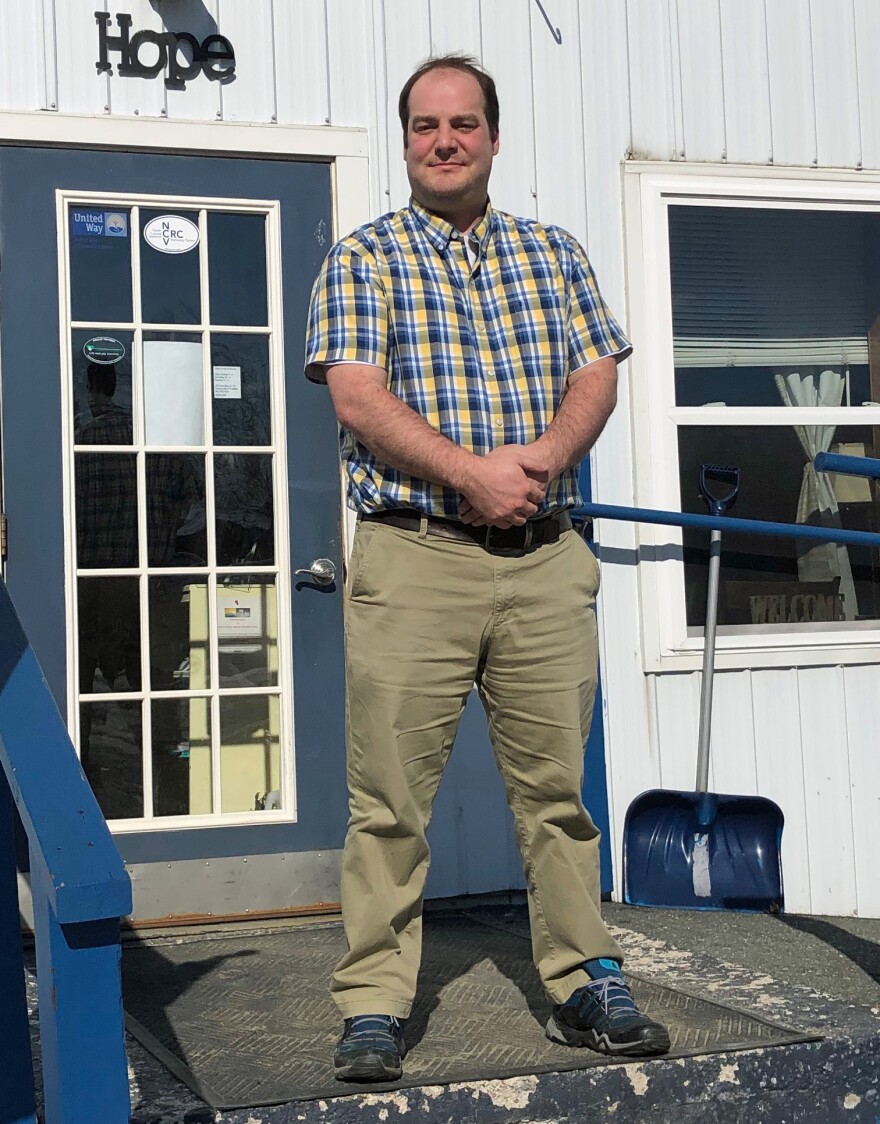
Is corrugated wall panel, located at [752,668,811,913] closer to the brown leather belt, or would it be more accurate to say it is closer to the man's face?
the brown leather belt

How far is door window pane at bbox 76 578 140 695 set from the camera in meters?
4.06

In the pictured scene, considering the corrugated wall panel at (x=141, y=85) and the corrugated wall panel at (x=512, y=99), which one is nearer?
the corrugated wall panel at (x=141, y=85)

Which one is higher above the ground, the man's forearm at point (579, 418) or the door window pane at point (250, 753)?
the man's forearm at point (579, 418)

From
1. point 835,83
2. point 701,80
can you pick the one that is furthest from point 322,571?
point 835,83

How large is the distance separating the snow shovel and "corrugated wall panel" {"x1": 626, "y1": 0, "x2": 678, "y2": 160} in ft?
4.92

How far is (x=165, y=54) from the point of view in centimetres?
414

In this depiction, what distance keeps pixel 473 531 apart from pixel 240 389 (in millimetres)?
1773

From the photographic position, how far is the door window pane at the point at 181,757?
4121 millimetres

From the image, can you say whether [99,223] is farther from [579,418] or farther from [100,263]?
[579,418]

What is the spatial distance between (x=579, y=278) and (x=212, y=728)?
1957 millimetres

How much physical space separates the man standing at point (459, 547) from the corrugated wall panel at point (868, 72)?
2.54 metres

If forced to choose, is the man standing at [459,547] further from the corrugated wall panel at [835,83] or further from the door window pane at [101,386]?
the corrugated wall panel at [835,83]

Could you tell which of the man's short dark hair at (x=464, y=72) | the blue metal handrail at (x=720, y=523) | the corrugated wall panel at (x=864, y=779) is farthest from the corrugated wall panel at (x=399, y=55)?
the corrugated wall panel at (x=864, y=779)

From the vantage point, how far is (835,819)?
4676mm
